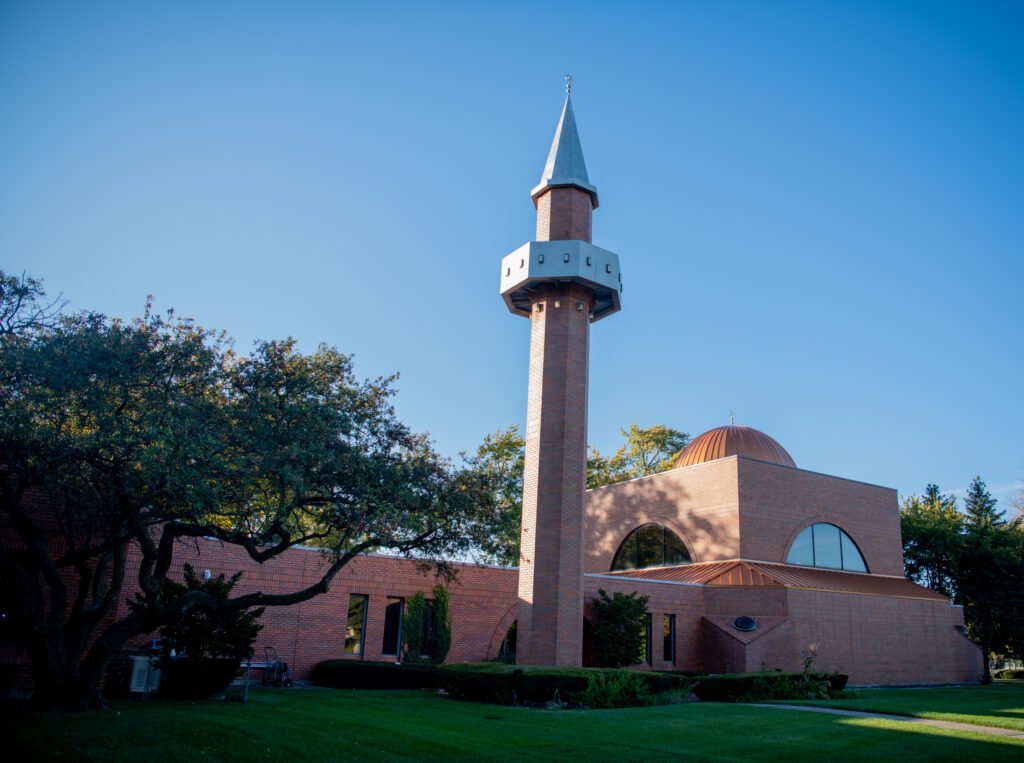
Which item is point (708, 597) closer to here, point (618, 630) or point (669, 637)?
point (669, 637)

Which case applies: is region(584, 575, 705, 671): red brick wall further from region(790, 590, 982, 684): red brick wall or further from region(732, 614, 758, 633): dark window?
region(790, 590, 982, 684): red brick wall

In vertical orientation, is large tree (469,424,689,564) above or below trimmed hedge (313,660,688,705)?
above

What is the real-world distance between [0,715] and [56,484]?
4319mm

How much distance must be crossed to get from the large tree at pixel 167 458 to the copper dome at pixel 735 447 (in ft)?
77.6

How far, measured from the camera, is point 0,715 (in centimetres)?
1159

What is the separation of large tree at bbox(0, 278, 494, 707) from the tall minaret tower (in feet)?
25.4

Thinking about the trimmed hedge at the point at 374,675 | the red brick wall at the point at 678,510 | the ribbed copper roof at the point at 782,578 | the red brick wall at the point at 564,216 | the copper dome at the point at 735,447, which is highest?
the red brick wall at the point at 564,216

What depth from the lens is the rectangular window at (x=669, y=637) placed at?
→ 29141 mm

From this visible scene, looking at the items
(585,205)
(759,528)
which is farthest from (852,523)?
(585,205)

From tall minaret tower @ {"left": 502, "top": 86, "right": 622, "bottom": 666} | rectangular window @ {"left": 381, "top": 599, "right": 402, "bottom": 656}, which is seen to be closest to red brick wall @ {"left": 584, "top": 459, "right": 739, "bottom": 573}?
tall minaret tower @ {"left": 502, "top": 86, "right": 622, "bottom": 666}

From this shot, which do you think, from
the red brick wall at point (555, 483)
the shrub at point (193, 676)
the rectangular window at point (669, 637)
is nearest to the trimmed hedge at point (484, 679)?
the red brick wall at point (555, 483)

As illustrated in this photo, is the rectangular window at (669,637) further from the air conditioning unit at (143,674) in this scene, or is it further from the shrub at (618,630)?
the air conditioning unit at (143,674)

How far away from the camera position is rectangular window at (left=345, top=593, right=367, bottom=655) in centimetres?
2348

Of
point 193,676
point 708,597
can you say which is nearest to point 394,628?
point 193,676
